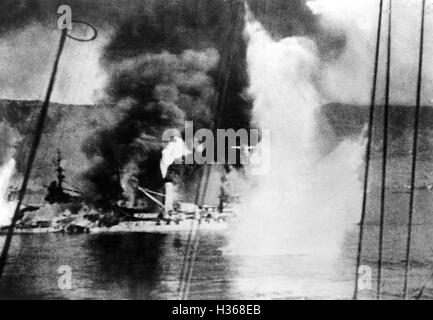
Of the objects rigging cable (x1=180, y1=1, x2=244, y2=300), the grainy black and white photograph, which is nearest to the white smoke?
the grainy black and white photograph

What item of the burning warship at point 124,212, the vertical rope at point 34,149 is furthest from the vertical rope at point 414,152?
the vertical rope at point 34,149

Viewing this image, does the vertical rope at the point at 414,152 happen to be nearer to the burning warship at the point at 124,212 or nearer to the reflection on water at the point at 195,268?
the reflection on water at the point at 195,268

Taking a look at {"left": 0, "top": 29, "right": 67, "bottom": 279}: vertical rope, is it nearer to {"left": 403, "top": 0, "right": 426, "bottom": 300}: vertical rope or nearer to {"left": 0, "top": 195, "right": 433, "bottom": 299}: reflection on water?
{"left": 0, "top": 195, "right": 433, "bottom": 299}: reflection on water

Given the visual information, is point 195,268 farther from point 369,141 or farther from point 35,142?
point 369,141

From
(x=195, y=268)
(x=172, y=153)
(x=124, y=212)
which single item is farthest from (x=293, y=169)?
(x=124, y=212)

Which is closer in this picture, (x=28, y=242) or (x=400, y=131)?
(x=28, y=242)

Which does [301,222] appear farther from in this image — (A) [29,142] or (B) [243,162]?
(A) [29,142]

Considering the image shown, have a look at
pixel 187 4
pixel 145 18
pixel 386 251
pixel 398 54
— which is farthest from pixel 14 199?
pixel 398 54
